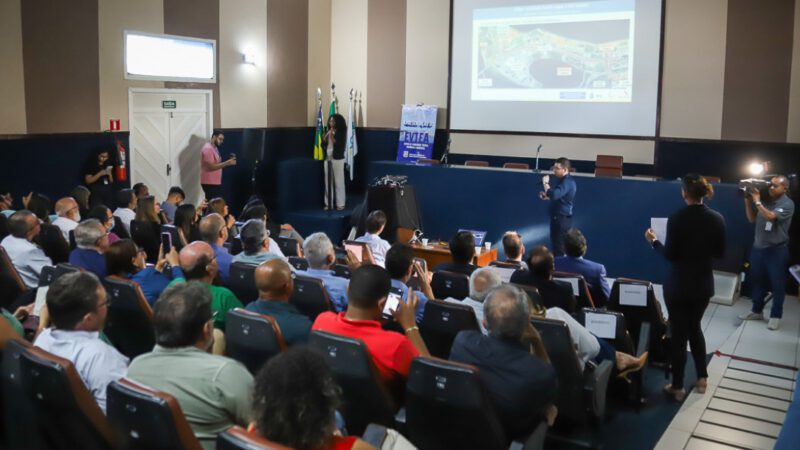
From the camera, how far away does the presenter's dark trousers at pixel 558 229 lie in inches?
358

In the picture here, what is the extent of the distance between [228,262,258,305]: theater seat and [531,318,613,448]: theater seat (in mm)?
1874

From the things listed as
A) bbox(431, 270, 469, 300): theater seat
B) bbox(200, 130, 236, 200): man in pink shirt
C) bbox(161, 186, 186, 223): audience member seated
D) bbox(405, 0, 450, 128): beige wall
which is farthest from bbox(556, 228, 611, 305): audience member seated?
bbox(405, 0, 450, 128): beige wall

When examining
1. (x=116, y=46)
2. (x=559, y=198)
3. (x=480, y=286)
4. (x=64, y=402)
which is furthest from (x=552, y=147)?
(x=64, y=402)

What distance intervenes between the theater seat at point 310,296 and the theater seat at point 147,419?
6.45 feet

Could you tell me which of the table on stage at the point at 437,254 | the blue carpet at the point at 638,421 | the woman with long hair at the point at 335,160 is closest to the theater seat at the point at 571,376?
the blue carpet at the point at 638,421

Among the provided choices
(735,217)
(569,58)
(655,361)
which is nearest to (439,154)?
(569,58)

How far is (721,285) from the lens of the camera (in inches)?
317

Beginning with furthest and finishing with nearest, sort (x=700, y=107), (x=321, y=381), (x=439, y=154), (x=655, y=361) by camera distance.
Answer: (x=439, y=154) → (x=700, y=107) → (x=655, y=361) → (x=321, y=381)

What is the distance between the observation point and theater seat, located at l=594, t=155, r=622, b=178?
9.48 metres

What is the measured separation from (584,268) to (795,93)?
601cm

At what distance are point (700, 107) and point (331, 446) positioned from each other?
9.54 m

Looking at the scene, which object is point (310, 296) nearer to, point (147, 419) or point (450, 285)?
point (450, 285)

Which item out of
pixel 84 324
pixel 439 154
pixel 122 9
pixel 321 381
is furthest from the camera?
pixel 439 154

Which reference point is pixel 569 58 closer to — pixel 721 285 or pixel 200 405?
pixel 721 285
